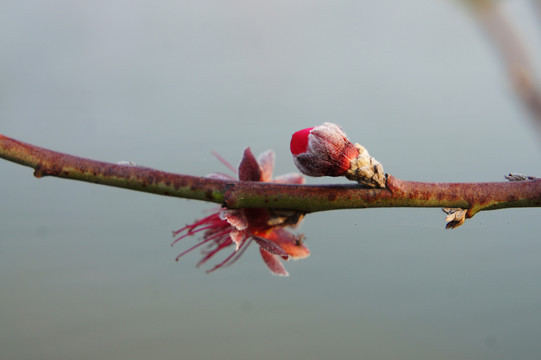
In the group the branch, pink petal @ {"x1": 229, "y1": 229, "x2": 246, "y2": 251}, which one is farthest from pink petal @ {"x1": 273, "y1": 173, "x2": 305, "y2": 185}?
the branch

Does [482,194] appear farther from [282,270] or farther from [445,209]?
[282,270]

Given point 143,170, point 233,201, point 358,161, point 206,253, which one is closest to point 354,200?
point 358,161

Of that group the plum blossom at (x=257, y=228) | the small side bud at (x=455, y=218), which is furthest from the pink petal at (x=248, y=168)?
the small side bud at (x=455, y=218)

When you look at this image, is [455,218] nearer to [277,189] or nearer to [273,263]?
[277,189]

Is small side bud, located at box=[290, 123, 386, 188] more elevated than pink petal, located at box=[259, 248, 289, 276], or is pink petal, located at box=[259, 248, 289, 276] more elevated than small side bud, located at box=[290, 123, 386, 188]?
small side bud, located at box=[290, 123, 386, 188]

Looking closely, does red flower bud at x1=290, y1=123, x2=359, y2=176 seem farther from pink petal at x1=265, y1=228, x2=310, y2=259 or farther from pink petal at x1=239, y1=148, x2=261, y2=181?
pink petal at x1=265, y1=228, x2=310, y2=259

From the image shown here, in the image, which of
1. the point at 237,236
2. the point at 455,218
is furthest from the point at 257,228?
the point at 455,218

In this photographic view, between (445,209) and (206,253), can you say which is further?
(206,253)

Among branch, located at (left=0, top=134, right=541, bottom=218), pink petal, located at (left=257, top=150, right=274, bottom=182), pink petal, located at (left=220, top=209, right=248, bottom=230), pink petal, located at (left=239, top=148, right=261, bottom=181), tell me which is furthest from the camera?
pink petal, located at (left=257, top=150, right=274, bottom=182)
